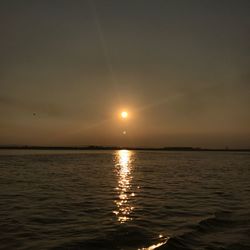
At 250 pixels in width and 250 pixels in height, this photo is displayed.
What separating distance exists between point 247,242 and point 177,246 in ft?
8.98

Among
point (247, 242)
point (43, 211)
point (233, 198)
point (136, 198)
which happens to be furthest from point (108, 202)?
point (247, 242)

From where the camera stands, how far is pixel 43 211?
62.3ft

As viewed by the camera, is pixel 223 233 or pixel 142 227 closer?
pixel 223 233

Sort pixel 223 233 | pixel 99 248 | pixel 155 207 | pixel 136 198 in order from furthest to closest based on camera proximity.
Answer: pixel 136 198 → pixel 155 207 → pixel 223 233 → pixel 99 248

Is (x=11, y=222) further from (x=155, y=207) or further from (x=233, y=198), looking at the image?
(x=233, y=198)

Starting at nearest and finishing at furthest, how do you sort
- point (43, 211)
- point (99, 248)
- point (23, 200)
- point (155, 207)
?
point (99, 248), point (43, 211), point (155, 207), point (23, 200)

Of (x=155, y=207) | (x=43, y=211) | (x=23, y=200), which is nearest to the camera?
(x=43, y=211)

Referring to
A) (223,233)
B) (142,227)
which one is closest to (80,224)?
(142,227)

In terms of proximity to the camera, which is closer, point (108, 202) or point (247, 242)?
point (247, 242)

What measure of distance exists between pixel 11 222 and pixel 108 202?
7.95 m

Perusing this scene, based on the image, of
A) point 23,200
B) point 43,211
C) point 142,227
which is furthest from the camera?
point 23,200

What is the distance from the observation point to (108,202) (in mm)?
22781

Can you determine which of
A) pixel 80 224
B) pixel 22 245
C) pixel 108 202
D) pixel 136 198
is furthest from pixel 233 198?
pixel 22 245

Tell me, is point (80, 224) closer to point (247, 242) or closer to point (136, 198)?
point (247, 242)
